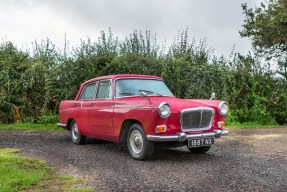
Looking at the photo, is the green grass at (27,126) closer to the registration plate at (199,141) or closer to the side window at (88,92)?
the side window at (88,92)

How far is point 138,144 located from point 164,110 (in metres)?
0.98

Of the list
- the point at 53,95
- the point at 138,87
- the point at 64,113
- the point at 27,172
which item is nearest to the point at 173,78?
the point at 53,95

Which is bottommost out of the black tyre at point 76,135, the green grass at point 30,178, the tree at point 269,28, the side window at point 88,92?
the green grass at point 30,178

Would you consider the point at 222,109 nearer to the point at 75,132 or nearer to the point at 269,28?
the point at 75,132

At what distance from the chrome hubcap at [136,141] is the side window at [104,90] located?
124 cm

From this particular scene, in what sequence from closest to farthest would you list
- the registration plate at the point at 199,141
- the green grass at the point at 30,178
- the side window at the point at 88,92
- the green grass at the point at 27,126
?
the green grass at the point at 30,178 < the registration plate at the point at 199,141 < the side window at the point at 88,92 < the green grass at the point at 27,126

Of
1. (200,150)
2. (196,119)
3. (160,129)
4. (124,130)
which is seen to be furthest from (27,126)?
(196,119)

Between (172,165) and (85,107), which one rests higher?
(85,107)

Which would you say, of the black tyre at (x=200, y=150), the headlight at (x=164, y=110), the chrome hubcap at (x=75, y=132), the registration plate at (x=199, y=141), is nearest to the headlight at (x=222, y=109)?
the registration plate at (x=199, y=141)

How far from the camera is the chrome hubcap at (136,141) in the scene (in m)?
7.42

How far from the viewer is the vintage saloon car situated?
7.04m

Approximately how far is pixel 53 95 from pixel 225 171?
9242 mm

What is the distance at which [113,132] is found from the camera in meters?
8.01

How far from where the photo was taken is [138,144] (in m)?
7.52
